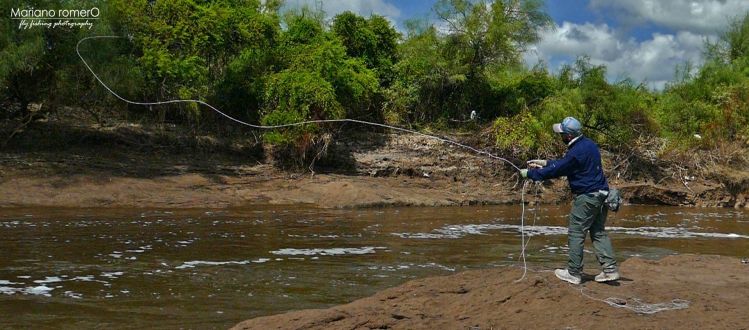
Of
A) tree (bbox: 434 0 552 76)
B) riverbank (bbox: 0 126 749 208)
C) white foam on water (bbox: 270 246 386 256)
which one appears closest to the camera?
white foam on water (bbox: 270 246 386 256)

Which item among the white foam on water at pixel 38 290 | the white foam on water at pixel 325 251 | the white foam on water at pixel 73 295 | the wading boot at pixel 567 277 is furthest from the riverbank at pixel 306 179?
the wading boot at pixel 567 277

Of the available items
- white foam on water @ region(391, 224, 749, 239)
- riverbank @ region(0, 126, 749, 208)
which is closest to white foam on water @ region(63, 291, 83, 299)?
white foam on water @ region(391, 224, 749, 239)

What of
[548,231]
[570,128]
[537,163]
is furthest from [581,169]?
[548,231]

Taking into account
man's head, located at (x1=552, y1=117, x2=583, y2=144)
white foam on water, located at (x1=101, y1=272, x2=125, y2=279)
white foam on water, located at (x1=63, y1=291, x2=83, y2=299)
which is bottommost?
white foam on water, located at (x1=63, y1=291, x2=83, y2=299)

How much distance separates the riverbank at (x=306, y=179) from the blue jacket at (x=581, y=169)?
10243mm

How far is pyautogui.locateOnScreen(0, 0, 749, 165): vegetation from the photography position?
56.1 ft

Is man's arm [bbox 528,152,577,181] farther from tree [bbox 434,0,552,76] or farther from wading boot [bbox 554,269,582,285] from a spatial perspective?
tree [bbox 434,0,552,76]

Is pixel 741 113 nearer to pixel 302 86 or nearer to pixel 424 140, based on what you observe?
pixel 424 140

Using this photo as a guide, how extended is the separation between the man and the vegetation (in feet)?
40.1

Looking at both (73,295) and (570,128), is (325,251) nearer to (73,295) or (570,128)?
(73,295)

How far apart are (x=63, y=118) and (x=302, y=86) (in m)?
6.46

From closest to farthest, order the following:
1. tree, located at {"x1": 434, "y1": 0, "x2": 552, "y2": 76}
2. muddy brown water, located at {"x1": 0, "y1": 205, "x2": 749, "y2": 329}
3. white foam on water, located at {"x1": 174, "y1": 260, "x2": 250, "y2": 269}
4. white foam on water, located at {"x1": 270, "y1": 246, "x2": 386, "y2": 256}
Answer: muddy brown water, located at {"x1": 0, "y1": 205, "x2": 749, "y2": 329}
white foam on water, located at {"x1": 174, "y1": 260, "x2": 250, "y2": 269}
white foam on water, located at {"x1": 270, "y1": 246, "x2": 386, "y2": 256}
tree, located at {"x1": 434, "y1": 0, "x2": 552, "y2": 76}

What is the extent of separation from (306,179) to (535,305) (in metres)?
13.0

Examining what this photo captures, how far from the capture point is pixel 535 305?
6422 millimetres
